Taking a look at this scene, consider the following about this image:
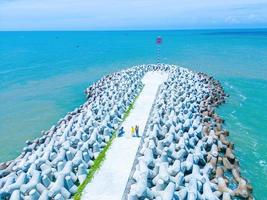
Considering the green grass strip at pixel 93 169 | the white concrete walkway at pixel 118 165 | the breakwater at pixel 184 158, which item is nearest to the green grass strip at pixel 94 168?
the green grass strip at pixel 93 169

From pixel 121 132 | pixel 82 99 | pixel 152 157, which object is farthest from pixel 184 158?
pixel 82 99

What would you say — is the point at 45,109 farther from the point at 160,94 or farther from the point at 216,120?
the point at 216,120

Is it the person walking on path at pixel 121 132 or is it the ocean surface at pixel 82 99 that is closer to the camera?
the person walking on path at pixel 121 132

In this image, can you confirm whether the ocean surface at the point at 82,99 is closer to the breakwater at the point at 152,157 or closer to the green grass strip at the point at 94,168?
the breakwater at the point at 152,157

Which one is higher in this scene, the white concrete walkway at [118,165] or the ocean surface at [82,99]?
the white concrete walkway at [118,165]

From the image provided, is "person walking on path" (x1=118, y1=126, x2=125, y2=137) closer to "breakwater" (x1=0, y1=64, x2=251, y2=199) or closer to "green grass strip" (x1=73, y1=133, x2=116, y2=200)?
"breakwater" (x1=0, y1=64, x2=251, y2=199)

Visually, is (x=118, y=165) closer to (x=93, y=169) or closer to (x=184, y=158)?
(x=93, y=169)

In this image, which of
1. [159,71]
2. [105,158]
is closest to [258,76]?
[159,71]
